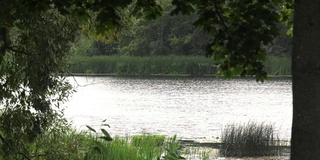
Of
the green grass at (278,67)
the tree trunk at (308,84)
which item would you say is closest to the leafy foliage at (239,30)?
the tree trunk at (308,84)

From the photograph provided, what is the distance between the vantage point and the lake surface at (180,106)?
19.8 m

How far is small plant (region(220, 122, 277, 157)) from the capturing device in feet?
45.2

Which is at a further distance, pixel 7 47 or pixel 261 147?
pixel 261 147

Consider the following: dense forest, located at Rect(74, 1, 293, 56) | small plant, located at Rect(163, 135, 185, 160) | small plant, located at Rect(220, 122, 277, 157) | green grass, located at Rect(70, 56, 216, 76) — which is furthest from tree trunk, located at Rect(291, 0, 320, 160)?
dense forest, located at Rect(74, 1, 293, 56)

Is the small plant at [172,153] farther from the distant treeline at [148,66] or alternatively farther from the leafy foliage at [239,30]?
the distant treeline at [148,66]

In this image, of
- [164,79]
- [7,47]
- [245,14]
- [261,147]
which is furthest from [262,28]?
[164,79]

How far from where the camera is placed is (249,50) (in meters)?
4.46

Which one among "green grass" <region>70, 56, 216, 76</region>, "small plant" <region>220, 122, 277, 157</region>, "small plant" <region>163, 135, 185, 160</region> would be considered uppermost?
"green grass" <region>70, 56, 216, 76</region>

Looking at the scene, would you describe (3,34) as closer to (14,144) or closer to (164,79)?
(14,144)

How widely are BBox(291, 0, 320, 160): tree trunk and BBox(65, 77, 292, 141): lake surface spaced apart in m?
10.8

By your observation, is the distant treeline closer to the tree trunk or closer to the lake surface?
the lake surface

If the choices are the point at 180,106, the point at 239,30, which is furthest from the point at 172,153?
the point at 180,106

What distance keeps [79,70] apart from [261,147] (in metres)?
26.6

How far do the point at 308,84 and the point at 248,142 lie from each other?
10272 mm
